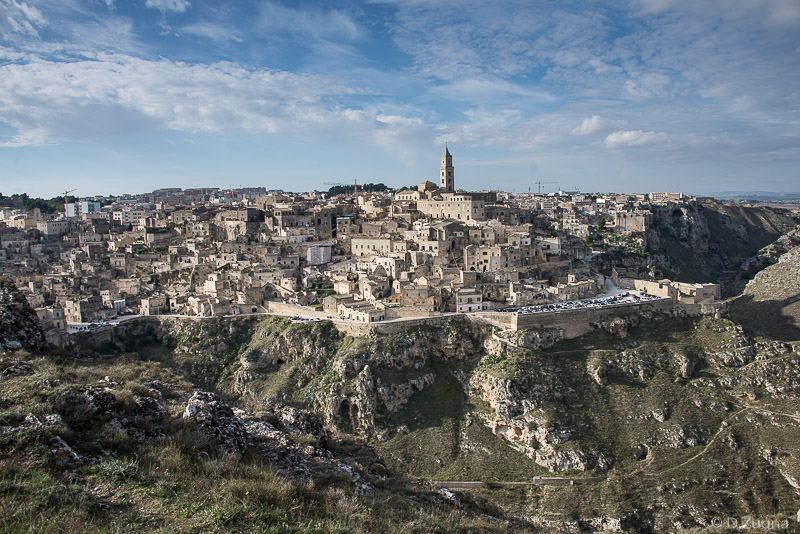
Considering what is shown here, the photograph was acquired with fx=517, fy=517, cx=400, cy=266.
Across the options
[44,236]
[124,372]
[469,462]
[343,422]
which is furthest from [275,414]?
[44,236]

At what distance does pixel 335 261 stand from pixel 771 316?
124 feet

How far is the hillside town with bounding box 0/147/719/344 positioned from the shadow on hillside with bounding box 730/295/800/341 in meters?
6.31

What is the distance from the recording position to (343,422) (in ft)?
101

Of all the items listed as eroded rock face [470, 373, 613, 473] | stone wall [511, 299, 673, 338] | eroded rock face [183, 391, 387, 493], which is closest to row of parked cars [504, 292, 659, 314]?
stone wall [511, 299, 673, 338]

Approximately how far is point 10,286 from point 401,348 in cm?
2163

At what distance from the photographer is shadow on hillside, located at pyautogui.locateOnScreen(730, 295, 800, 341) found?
39.7 meters

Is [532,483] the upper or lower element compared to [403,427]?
lower

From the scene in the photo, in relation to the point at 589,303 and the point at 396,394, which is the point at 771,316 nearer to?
the point at 589,303

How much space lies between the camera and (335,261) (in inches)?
1938

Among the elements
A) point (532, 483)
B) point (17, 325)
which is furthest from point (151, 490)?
point (532, 483)

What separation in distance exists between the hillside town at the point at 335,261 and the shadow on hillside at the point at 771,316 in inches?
248

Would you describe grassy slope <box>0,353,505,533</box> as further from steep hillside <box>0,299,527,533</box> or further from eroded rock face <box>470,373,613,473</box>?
eroded rock face <box>470,373,613,473</box>

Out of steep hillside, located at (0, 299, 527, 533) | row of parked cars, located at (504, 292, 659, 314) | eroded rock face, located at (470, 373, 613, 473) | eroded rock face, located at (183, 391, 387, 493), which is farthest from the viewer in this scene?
row of parked cars, located at (504, 292, 659, 314)

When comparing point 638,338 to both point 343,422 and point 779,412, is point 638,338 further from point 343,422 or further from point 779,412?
point 343,422
